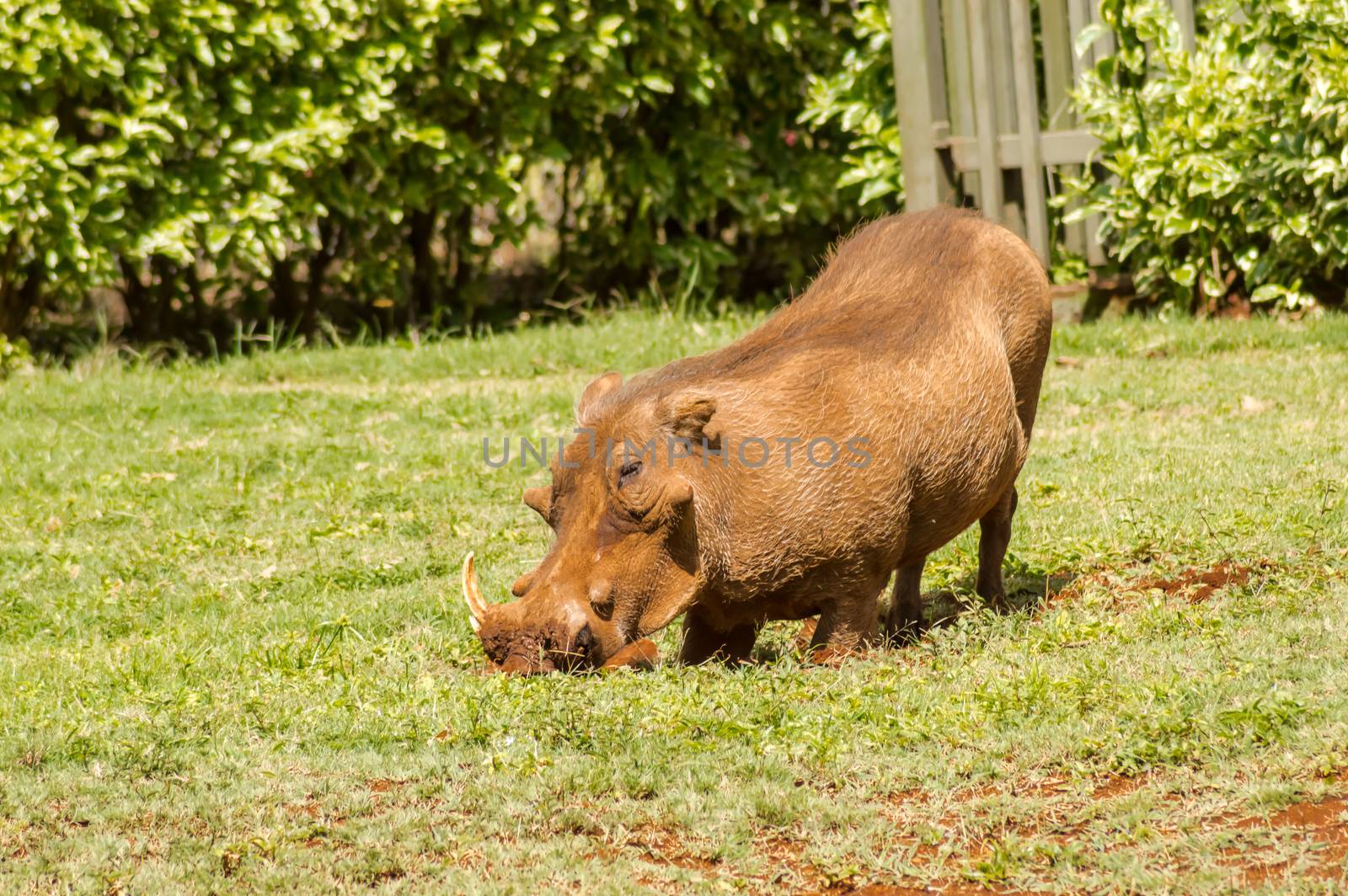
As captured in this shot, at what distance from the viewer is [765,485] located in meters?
4.82

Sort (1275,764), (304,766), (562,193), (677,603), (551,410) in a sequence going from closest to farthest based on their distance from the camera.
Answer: (1275,764) → (304,766) → (677,603) → (551,410) → (562,193)

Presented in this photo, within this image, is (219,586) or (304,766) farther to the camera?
(219,586)

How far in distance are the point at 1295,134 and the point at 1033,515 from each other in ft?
13.0

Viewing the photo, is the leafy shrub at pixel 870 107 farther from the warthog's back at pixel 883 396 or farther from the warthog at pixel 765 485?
the warthog at pixel 765 485

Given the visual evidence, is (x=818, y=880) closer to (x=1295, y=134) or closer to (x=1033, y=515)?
(x=1033, y=515)

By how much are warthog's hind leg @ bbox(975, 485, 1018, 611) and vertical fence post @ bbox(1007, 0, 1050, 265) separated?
4810mm

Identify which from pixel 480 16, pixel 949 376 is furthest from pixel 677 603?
pixel 480 16

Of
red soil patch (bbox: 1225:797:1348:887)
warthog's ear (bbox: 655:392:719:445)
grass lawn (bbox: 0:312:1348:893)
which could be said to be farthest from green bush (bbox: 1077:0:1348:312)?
red soil patch (bbox: 1225:797:1348:887)

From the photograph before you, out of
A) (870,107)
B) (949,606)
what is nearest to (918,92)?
(870,107)

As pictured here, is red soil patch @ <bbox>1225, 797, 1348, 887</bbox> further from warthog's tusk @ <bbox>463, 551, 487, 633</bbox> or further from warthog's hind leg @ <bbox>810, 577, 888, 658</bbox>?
warthog's tusk @ <bbox>463, 551, 487, 633</bbox>

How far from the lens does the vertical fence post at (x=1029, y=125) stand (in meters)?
10.2

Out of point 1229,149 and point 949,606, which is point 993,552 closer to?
point 949,606

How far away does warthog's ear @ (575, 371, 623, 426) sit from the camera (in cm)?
510

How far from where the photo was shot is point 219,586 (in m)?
6.44
